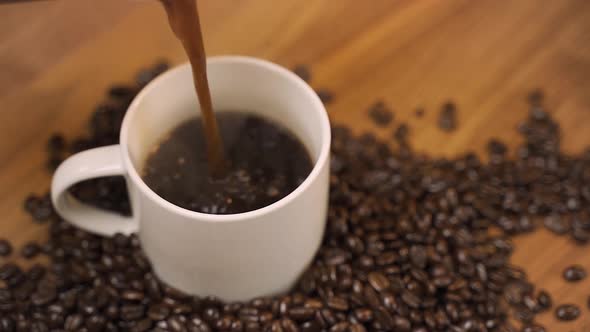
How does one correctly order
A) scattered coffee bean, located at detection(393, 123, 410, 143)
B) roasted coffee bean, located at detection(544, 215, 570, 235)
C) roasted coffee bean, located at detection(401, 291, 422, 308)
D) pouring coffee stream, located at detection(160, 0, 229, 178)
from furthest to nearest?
scattered coffee bean, located at detection(393, 123, 410, 143) < roasted coffee bean, located at detection(544, 215, 570, 235) < roasted coffee bean, located at detection(401, 291, 422, 308) < pouring coffee stream, located at detection(160, 0, 229, 178)

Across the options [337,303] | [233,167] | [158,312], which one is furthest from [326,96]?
[158,312]

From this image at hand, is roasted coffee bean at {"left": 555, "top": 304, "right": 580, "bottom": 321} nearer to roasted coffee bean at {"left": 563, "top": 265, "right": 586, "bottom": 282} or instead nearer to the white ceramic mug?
roasted coffee bean at {"left": 563, "top": 265, "right": 586, "bottom": 282}

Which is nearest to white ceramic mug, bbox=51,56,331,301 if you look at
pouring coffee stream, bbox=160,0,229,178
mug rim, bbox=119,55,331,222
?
mug rim, bbox=119,55,331,222

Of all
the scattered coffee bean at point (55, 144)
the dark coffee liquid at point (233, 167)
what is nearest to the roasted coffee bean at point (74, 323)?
the dark coffee liquid at point (233, 167)

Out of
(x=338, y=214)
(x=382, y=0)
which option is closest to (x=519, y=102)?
(x=382, y=0)

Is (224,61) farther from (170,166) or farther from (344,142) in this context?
(344,142)

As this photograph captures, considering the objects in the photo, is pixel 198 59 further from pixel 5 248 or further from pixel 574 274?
pixel 574 274
